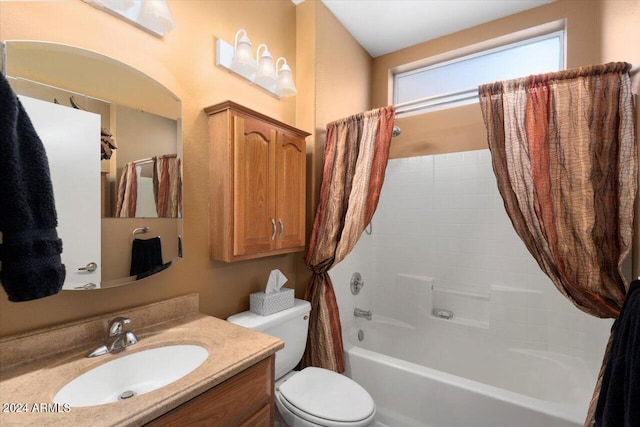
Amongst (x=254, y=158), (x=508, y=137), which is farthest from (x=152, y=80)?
(x=508, y=137)

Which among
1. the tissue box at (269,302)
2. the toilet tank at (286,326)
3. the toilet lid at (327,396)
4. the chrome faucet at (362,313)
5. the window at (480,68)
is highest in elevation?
the window at (480,68)

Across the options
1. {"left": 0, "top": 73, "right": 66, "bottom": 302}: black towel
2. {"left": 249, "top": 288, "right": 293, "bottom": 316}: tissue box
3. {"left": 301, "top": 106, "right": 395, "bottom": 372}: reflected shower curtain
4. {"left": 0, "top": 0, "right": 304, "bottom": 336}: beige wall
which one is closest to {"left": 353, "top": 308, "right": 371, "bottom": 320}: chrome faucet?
{"left": 301, "top": 106, "right": 395, "bottom": 372}: reflected shower curtain

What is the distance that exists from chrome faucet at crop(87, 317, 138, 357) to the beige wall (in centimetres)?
13

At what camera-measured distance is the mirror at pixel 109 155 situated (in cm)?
103

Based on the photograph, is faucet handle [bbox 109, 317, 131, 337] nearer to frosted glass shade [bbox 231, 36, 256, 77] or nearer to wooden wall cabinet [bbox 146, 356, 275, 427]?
wooden wall cabinet [bbox 146, 356, 275, 427]

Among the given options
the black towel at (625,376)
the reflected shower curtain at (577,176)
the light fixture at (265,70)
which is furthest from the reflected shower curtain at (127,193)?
the black towel at (625,376)

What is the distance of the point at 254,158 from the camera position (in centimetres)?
161

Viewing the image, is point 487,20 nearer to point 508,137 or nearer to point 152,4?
point 508,137

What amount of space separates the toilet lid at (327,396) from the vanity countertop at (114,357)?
46 centimetres

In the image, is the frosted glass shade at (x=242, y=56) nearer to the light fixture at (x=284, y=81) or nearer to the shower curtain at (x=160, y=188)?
the light fixture at (x=284, y=81)

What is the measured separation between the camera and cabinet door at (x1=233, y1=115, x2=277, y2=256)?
1.51 meters

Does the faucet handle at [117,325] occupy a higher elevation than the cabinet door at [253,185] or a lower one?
lower

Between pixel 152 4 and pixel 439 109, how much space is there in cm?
221

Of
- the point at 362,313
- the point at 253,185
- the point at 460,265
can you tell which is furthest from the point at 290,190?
the point at 460,265
